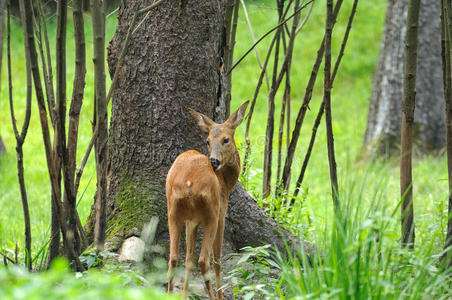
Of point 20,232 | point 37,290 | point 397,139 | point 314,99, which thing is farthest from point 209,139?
point 314,99

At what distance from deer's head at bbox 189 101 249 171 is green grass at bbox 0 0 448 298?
75cm

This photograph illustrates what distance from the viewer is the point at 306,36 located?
1672 cm

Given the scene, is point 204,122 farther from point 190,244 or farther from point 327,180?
point 327,180

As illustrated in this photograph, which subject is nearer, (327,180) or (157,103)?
(157,103)

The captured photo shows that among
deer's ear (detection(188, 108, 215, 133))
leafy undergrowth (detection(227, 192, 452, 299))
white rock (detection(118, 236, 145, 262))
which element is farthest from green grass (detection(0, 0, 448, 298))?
deer's ear (detection(188, 108, 215, 133))

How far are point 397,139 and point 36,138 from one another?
21.8 ft

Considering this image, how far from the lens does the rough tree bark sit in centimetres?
437

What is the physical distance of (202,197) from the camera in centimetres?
359

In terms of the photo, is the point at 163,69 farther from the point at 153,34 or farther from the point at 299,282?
the point at 299,282

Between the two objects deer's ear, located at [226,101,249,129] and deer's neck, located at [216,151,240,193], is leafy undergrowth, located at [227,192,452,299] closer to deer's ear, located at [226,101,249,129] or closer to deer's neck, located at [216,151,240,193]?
deer's neck, located at [216,151,240,193]

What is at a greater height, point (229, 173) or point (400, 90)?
point (400, 90)

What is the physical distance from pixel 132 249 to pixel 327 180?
20.0 ft

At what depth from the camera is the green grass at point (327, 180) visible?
2.78 m

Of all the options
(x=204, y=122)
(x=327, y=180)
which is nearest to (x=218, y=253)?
(x=204, y=122)
